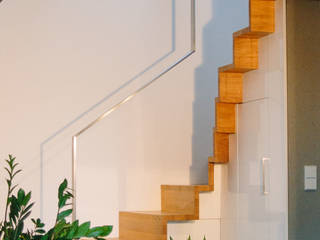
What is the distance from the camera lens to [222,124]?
4051mm

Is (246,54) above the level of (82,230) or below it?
above

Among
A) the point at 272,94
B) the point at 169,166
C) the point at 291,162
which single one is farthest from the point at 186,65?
the point at 291,162

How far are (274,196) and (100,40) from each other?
Result: 195cm

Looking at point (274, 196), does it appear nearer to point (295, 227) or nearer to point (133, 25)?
point (295, 227)

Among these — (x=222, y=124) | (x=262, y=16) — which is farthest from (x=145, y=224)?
(x=262, y=16)

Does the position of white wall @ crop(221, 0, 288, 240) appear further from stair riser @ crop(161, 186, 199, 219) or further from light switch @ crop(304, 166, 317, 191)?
stair riser @ crop(161, 186, 199, 219)

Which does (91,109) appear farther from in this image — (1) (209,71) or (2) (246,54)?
(2) (246,54)

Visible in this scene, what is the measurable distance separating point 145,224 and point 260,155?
958mm

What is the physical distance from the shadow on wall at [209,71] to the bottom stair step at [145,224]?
83cm

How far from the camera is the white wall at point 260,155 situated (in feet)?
11.6

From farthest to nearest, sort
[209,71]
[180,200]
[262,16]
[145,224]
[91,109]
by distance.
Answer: [209,71]
[91,109]
[180,200]
[145,224]
[262,16]

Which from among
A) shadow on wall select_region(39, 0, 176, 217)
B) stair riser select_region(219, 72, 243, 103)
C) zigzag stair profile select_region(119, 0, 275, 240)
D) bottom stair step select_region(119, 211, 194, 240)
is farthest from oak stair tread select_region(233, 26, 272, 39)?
bottom stair step select_region(119, 211, 194, 240)

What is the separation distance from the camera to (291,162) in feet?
11.4

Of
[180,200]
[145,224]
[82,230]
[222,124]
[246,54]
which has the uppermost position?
[246,54]
